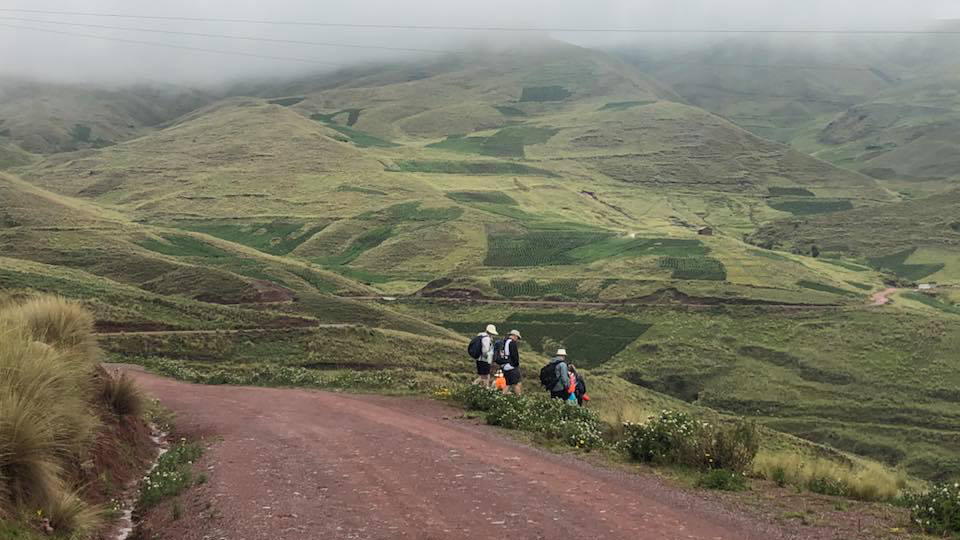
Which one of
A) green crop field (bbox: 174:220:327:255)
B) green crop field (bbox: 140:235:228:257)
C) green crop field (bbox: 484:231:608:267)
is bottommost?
green crop field (bbox: 174:220:327:255)

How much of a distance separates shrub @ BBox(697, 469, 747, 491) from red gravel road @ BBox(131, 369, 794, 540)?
0.64 meters

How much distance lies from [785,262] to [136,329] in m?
78.7

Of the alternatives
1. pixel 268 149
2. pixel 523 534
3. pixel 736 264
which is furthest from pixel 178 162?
pixel 523 534

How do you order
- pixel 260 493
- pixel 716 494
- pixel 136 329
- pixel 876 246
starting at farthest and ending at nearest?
pixel 876 246
pixel 136 329
pixel 716 494
pixel 260 493

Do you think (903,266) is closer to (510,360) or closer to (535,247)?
(535,247)

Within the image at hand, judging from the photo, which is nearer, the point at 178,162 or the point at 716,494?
the point at 716,494

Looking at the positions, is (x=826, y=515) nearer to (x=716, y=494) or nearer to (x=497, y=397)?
(x=716, y=494)

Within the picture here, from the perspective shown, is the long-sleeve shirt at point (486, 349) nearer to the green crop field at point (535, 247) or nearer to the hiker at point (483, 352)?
the hiker at point (483, 352)

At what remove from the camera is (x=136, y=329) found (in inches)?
1411

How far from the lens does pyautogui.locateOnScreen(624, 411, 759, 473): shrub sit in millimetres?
13531

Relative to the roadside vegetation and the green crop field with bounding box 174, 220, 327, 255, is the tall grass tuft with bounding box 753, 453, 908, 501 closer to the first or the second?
the roadside vegetation

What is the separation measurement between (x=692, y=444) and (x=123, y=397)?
1046cm

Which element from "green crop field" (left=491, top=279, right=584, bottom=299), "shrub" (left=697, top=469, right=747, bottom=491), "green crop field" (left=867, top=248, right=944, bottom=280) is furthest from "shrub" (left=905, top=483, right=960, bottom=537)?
"green crop field" (left=867, top=248, right=944, bottom=280)

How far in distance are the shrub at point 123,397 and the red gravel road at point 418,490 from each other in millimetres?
1563
